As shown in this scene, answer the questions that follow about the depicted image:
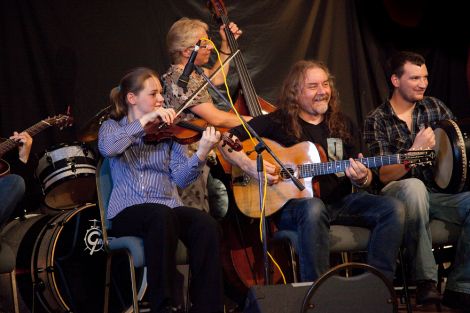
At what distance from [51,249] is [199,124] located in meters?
1.06

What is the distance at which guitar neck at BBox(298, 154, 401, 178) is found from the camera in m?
3.69

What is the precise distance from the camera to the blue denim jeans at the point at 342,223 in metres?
3.50

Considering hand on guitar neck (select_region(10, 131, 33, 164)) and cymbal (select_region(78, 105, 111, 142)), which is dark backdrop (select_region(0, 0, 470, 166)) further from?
hand on guitar neck (select_region(10, 131, 33, 164))

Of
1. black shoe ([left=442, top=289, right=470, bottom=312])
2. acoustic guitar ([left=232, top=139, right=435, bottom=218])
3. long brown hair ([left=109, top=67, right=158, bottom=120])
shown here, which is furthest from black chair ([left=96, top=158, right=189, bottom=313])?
black shoe ([left=442, top=289, right=470, bottom=312])

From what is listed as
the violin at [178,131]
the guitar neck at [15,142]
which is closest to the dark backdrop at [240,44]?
the guitar neck at [15,142]

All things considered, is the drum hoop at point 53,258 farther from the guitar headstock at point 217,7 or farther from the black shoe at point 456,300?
the black shoe at point 456,300

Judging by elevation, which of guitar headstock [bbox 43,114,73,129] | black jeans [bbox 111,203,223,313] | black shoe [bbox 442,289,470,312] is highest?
guitar headstock [bbox 43,114,73,129]

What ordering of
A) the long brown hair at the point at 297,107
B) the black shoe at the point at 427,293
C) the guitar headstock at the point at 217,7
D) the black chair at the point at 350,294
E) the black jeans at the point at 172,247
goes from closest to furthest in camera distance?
the black chair at the point at 350,294 < the black jeans at the point at 172,247 < the black shoe at the point at 427,293 < the long brown hair at the point at 297,107 < the guitar headstock at the point at 217,7

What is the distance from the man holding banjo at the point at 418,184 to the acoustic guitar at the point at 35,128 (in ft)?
6.09

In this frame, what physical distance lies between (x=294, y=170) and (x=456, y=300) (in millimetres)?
1101

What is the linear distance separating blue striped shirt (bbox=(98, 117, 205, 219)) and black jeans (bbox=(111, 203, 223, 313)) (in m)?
0.14

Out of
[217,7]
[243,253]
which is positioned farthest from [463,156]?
[217,7]

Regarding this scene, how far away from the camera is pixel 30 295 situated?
3.87m

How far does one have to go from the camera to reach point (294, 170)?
12.6 feet
